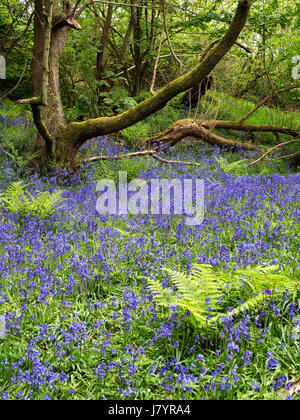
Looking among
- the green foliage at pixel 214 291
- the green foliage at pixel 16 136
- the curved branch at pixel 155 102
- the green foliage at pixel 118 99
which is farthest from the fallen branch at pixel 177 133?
the green foliage at pixel 214 291

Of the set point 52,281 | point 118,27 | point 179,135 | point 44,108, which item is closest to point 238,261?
point 52,281

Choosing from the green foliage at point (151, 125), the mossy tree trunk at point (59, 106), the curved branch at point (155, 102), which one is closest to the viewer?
the curved branch at point (155, 102)

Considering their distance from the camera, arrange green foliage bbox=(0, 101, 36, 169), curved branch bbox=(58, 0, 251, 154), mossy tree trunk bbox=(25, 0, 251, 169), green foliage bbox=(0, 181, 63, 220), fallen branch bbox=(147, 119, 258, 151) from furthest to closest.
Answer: fallen branch bbox=(147, 119, 258, 151), green foliage bbox=(0, 101, 36, 169), mossy tree trunk bbox=(25, 0, 251, 169), curved branch bbox=(58, 0, 251, 154), green foliage bbox=(0, 181, 63, 220)

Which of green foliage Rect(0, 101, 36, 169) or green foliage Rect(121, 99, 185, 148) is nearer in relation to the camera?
green foliage Rect(0, 101, 36, 169)

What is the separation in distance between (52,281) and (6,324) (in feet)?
2.14

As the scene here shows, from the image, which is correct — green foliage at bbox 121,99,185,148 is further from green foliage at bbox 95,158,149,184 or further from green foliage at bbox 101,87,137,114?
green foliage at bbox 95,158,149,184

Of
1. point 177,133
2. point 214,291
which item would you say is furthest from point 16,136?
Result: point 214,291

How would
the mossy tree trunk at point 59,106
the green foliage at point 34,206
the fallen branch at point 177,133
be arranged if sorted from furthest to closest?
1. the fallen branch at point 177,133
2. the mossy tree trunk at point 59,106
3. the green foliage at point 34,206

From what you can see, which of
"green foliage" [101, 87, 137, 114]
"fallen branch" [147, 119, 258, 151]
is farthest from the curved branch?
"green foliage" [101, 87, 137, 114]

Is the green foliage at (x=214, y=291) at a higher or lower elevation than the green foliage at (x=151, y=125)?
lower

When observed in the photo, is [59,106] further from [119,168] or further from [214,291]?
[214,291]

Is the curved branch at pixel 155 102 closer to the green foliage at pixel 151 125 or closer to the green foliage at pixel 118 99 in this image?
the green foliage at pixel 151 125

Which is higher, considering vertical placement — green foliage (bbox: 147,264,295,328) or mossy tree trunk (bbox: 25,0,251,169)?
mossy tree trunk (bbox: 25,0,251,169)
